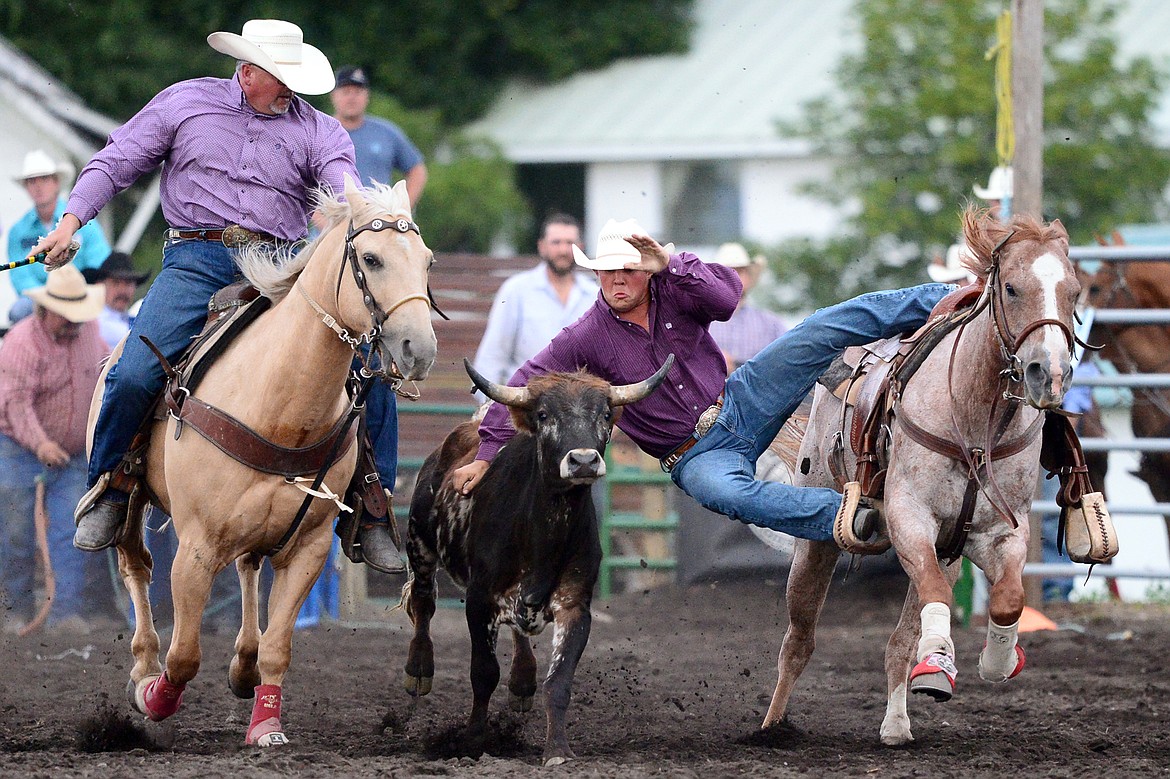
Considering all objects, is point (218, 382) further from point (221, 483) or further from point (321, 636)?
point (321, 636)

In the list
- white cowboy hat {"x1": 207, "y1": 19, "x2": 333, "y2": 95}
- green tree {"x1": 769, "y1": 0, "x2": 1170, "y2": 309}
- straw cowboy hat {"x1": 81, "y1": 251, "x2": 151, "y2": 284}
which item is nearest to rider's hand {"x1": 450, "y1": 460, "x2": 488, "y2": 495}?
white cowboy hat {"x1": 207, "y1": 19, "x2": 333, "y2": 95}

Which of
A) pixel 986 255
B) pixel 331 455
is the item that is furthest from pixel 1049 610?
pixel 331 455

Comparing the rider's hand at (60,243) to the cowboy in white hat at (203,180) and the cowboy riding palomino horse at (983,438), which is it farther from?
the cowboy riding palomino horse at (983,438)

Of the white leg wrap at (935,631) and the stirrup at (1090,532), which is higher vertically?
the stirrup at (1090,532)

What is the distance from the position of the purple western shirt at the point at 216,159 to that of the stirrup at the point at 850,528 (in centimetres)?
222

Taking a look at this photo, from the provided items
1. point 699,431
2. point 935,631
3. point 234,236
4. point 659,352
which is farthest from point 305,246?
point 935,631

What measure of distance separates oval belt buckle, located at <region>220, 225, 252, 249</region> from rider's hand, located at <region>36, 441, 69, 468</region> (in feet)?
12.0

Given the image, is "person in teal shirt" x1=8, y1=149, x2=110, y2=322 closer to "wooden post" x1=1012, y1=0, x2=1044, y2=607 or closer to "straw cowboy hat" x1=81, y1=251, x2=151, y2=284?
"straw cowboy hat" x1=81, y1=251, x2=151, y2=284

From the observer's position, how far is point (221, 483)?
19.1 ft

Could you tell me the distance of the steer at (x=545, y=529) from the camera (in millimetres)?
5992

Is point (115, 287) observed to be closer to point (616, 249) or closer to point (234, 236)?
point (234, 236)

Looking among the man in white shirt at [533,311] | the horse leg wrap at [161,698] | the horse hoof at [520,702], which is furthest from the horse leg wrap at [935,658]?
the man in white shirt at [533,311]

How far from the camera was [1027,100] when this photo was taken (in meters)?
10.2

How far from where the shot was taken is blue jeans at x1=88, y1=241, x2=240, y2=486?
6.12 meters
